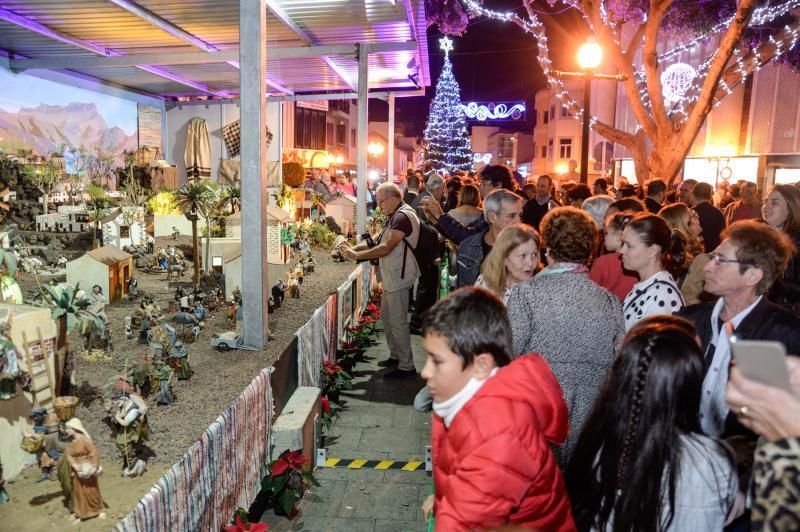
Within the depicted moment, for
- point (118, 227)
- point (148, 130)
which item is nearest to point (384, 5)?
point (118, 227)

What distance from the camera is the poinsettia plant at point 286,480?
12.4ft

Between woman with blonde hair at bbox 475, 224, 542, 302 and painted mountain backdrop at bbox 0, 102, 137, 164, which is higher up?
painted mountain backdrop at bbox 0, 102, 137, 164

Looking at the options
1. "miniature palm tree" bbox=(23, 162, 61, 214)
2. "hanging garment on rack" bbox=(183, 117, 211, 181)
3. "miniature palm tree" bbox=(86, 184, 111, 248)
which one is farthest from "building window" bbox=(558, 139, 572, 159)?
"miniature palm tree" bbox=(86, 184, 111, 248)

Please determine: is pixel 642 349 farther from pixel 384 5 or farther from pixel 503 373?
pixel 384 5

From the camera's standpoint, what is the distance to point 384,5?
24.5 feet

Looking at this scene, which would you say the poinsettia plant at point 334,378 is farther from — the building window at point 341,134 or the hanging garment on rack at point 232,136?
the building window at point 341,134

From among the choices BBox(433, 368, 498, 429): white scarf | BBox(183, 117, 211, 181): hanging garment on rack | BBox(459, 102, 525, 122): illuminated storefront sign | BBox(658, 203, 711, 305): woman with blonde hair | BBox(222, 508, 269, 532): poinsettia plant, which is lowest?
BBox(222, 508, 269, 532): poinsettia plant

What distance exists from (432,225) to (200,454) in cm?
585

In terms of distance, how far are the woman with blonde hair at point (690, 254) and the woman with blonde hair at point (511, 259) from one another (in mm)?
1072

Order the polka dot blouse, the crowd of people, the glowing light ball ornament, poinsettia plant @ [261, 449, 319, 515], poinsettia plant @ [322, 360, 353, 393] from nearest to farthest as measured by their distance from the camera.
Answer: the crowd of people, the polka dot blouse, poinsettia plant @ [261, 449, 319, 515], poinsettia plant @ [322, 360, 353, 393], the glowing light ball ornament

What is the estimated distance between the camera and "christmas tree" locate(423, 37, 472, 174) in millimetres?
37375

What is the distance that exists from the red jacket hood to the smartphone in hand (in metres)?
0.62

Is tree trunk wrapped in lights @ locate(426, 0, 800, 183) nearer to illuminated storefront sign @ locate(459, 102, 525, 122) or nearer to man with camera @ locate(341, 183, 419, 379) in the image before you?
man with camera @ locate(341, 183, 419, 379)

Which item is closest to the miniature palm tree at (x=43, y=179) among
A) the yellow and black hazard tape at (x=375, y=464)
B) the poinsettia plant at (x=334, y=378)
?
the poinsettia plant at (x=334, y=378)
